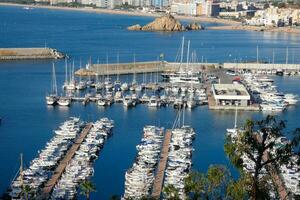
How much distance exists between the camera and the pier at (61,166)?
26.1ft

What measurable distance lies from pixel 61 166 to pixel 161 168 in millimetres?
1554

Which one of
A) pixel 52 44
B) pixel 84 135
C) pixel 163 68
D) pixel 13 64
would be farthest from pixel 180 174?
pixel 52 44

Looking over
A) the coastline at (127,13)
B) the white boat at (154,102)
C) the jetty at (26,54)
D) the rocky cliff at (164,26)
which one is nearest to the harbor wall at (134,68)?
the jetty at (26,54)

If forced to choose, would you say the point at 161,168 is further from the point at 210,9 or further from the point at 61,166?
the point at 210,9

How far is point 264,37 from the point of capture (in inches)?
1415

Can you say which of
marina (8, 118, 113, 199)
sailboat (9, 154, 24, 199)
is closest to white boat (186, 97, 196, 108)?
marina (8, 118, 113, 199)

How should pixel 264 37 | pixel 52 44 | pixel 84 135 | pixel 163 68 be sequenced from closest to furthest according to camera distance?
pixel 84 135 < pixel 163 68 < pixel 52 44 < pixel 264 37

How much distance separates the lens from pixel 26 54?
898 inches

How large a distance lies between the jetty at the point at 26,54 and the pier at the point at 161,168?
12.7 m

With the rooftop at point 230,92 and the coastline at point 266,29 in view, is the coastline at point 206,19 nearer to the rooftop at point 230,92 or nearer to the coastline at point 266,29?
the coastline at point 266,29

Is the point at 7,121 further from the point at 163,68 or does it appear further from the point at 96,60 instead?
the point at 96,60

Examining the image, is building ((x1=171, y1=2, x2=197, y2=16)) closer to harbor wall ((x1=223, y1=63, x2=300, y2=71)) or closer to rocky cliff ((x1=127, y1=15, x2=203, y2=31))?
rocky cliff ((x1=127, y1=15, x2=203, y2=31))

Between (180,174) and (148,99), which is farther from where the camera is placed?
(148,99)

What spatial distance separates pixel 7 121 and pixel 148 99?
3.57 m
